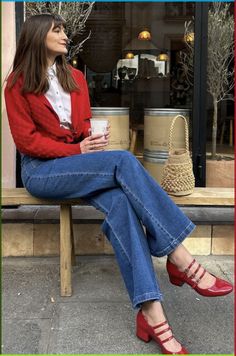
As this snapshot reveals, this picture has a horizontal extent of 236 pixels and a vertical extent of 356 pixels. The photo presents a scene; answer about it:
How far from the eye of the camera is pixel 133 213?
220 cm

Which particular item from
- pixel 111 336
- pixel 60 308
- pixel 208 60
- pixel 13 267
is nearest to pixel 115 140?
pixel 208 60

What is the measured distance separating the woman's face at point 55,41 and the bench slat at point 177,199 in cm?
79

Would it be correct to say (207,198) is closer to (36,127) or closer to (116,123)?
(36,127)

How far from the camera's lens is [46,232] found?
3.25m

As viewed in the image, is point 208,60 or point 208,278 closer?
point 208,278

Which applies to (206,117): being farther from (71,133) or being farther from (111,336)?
(111,336)

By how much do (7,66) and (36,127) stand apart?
1132 mm

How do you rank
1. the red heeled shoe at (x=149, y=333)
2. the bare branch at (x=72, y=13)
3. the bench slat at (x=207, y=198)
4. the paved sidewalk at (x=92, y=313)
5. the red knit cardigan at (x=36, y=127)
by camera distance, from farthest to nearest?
the bare branch at (x=72, y=13), the bench slat at (x=207, y=198), the red knit cardigan at (x=36, y=127), the paved sidewalk at (x=92, y=313), the red heeled shoe at (x=149, y=333)

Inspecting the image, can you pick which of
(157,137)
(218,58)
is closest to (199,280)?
(157,137)

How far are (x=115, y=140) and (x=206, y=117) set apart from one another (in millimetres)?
752

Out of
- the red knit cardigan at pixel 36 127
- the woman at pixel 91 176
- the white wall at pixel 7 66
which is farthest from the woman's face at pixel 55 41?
the white wall at pixel 7 66

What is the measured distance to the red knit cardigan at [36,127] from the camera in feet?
8.14

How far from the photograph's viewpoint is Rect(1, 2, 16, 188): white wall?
3.49 m

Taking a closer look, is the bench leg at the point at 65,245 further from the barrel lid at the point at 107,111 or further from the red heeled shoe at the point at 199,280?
the barrel lid at the point at 107,111
